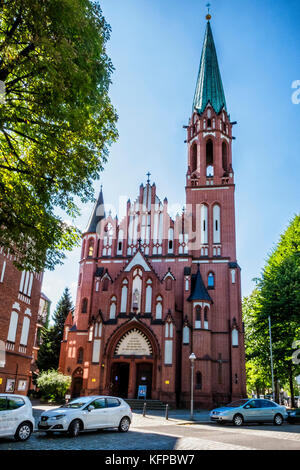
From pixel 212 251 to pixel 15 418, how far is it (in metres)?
29.3

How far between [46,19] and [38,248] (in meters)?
6.51

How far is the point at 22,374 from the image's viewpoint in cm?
2433

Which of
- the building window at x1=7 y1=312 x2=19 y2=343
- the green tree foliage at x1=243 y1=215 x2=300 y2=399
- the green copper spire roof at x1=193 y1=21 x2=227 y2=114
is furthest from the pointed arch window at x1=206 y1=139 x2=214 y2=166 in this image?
the building window at x1=7 y1=312 x2=19 y2=343

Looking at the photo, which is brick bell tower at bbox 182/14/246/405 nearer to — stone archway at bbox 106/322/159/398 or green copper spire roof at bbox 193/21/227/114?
green copper spire roof at bbox 193/21/227/114

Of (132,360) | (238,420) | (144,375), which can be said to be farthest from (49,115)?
(144,375)

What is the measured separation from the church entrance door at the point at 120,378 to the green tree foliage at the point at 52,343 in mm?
13267

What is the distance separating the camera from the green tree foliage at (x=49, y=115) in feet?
33.9

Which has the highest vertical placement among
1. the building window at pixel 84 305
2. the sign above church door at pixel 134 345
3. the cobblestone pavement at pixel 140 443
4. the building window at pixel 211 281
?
the building window at pixel 211 281

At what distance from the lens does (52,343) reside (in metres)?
46.8

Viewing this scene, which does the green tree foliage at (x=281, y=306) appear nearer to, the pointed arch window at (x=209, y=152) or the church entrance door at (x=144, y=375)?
the church entrance door at (x=144, y=375)

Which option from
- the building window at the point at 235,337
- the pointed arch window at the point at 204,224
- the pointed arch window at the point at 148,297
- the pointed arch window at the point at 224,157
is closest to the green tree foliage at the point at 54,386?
the pointed arch window at the point at 148,297

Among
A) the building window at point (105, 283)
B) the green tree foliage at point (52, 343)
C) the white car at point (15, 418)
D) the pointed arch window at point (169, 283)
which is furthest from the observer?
the green tree foliage at point (52, 343)

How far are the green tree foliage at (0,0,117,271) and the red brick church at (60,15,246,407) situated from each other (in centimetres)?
2282

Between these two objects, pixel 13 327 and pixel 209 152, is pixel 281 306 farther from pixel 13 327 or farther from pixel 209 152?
pixel 209 152
